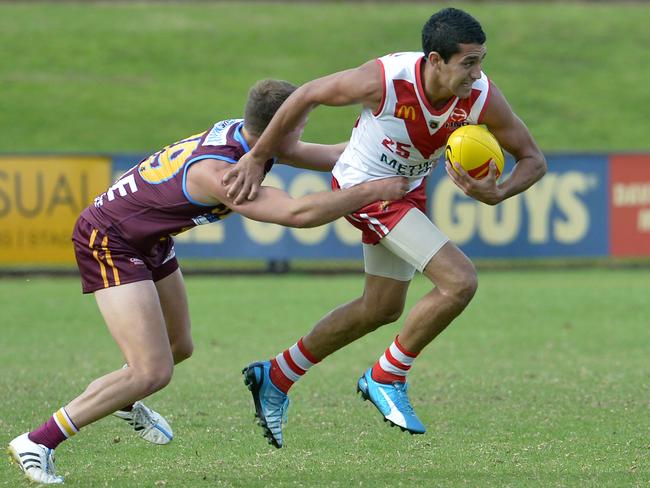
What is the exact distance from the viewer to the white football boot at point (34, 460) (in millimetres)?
6148

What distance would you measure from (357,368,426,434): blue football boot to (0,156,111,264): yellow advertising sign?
36.5 ft

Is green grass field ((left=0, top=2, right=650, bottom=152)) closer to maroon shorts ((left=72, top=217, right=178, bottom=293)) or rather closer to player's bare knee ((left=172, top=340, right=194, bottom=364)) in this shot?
player's bare knee ((left=172, top=340, right=194, bottom=364))

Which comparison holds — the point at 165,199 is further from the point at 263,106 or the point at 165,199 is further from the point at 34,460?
the point at 34,460

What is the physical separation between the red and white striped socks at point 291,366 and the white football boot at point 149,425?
742 mm

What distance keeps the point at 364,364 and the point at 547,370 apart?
5.66ft

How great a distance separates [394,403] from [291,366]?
0.86 m

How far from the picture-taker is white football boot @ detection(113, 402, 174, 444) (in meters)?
7.11

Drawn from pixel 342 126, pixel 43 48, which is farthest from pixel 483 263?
pixel 43 48

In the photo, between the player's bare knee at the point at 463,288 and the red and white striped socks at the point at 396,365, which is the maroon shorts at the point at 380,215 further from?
the red and white striped socks at the point at 396,365

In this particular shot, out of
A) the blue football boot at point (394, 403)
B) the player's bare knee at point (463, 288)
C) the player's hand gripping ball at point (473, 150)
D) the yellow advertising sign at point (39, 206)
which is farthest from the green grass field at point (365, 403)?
the player's hand gripping ball at point (473, 150)

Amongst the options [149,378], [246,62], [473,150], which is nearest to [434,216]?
[473,150]

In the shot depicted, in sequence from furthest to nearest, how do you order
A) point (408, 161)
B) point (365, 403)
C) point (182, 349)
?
point (365, 403) → point (182, 349) → point (408, 161)

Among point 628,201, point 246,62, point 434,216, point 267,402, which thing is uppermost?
point 267,402

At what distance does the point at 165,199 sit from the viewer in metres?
6.38
